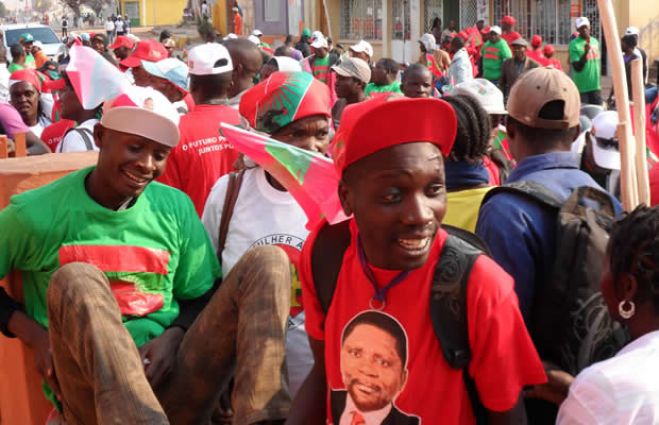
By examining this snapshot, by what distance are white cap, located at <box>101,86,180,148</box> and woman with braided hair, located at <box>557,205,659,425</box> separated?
1731 mm

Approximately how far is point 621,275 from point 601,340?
0.48m

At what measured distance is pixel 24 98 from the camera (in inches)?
368

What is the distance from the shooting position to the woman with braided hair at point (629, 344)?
2.06 m

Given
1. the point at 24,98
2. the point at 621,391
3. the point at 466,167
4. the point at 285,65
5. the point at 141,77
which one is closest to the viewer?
the point at 621,391

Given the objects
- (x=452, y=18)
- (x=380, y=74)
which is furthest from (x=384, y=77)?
(x=452, y=18)

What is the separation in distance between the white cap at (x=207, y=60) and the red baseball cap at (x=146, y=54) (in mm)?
1434

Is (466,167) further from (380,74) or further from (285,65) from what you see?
(380,74)

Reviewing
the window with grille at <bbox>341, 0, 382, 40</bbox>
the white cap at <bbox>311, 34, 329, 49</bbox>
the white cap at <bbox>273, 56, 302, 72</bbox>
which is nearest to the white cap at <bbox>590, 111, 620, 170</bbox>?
the white cap at <bbox>273, 56, 302, 72</bbox>

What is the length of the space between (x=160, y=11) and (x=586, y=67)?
4495cm

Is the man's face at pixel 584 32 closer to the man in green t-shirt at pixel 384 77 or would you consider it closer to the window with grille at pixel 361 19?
the man in green t-shirt at pixel 384 77

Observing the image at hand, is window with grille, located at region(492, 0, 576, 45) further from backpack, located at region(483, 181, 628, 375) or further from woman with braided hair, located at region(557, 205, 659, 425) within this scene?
woman with braided hair, located at region(557, 205, 659, 425)

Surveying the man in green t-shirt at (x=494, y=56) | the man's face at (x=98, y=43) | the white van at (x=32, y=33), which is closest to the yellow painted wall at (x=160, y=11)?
the white van at (x=32, y=33)

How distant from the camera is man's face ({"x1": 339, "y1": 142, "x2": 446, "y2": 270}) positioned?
8.21 feet

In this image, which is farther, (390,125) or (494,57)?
(494,57)
